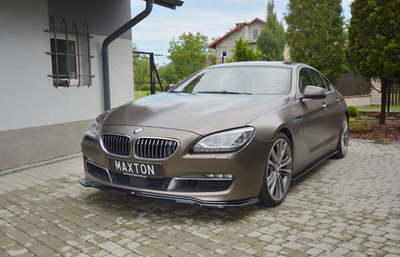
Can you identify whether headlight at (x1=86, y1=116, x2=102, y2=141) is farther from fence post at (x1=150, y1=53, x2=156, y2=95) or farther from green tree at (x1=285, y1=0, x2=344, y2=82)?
green tree at (x1=285, y1=0, x2=344, y2=82)

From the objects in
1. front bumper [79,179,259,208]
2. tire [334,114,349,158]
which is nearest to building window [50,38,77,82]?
front bumper [79,179,259,208]

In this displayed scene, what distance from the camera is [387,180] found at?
5.67 metres

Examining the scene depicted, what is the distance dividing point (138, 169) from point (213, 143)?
0.76m

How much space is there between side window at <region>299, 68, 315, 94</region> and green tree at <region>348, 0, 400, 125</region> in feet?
17.3

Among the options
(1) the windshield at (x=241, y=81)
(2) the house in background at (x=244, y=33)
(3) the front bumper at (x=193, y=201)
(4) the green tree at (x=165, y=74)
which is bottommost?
(3) the front bumper at (x=193, y=201)

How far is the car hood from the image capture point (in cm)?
397

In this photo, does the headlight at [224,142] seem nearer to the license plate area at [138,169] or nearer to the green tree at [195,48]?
the license plate area at [138,169]

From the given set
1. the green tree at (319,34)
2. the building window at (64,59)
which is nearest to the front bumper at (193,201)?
the building window at (64,59)

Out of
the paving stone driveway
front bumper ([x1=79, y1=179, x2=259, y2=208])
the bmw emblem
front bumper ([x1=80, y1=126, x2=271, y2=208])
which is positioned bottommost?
the paving stone driveway

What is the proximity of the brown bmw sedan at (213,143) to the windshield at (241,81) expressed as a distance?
1 cm

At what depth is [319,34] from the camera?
18469mm

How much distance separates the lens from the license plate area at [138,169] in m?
3.82

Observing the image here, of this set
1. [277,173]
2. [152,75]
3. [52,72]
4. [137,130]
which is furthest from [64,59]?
[277,173]

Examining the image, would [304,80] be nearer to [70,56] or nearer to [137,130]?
[137,130]
